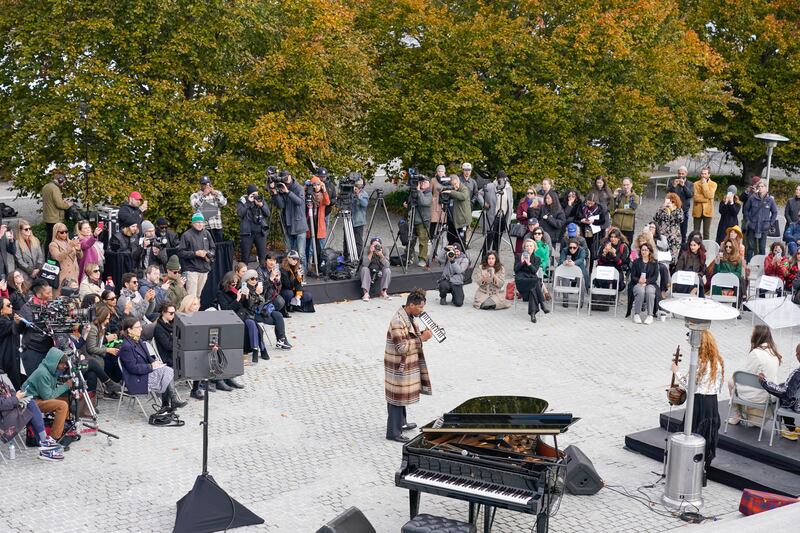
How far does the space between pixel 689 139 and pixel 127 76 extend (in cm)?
1422

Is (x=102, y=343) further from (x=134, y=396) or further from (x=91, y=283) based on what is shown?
(x=91, y=283)

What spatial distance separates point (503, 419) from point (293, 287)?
870 centimetres

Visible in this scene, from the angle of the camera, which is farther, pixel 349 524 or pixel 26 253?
pixel 26 253

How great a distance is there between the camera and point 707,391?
13.0 m

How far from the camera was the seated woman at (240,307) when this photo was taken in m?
17.2

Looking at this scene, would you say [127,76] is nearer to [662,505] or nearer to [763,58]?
[662,505]

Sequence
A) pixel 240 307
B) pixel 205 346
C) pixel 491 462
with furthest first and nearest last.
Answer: pixel 240 307, pixel 205 346, pixel 491 462

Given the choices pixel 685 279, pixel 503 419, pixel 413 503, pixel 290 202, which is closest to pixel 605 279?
pixel 685 279

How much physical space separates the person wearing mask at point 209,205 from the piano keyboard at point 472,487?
10127 millimetres

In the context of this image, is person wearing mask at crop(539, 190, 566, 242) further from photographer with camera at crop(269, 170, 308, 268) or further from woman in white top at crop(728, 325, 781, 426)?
woman in white top at crop(728, 325, 781, 426)

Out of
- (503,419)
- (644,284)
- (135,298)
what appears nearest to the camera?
(503,419)

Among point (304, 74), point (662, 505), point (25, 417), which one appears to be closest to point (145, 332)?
point (25, 417)

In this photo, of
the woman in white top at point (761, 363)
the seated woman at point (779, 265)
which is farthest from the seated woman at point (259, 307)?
the seated woman at point (779, 265)

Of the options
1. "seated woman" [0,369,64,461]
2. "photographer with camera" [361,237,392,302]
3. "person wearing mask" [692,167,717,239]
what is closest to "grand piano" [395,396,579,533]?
"seated woman" [0,369,64,461]
